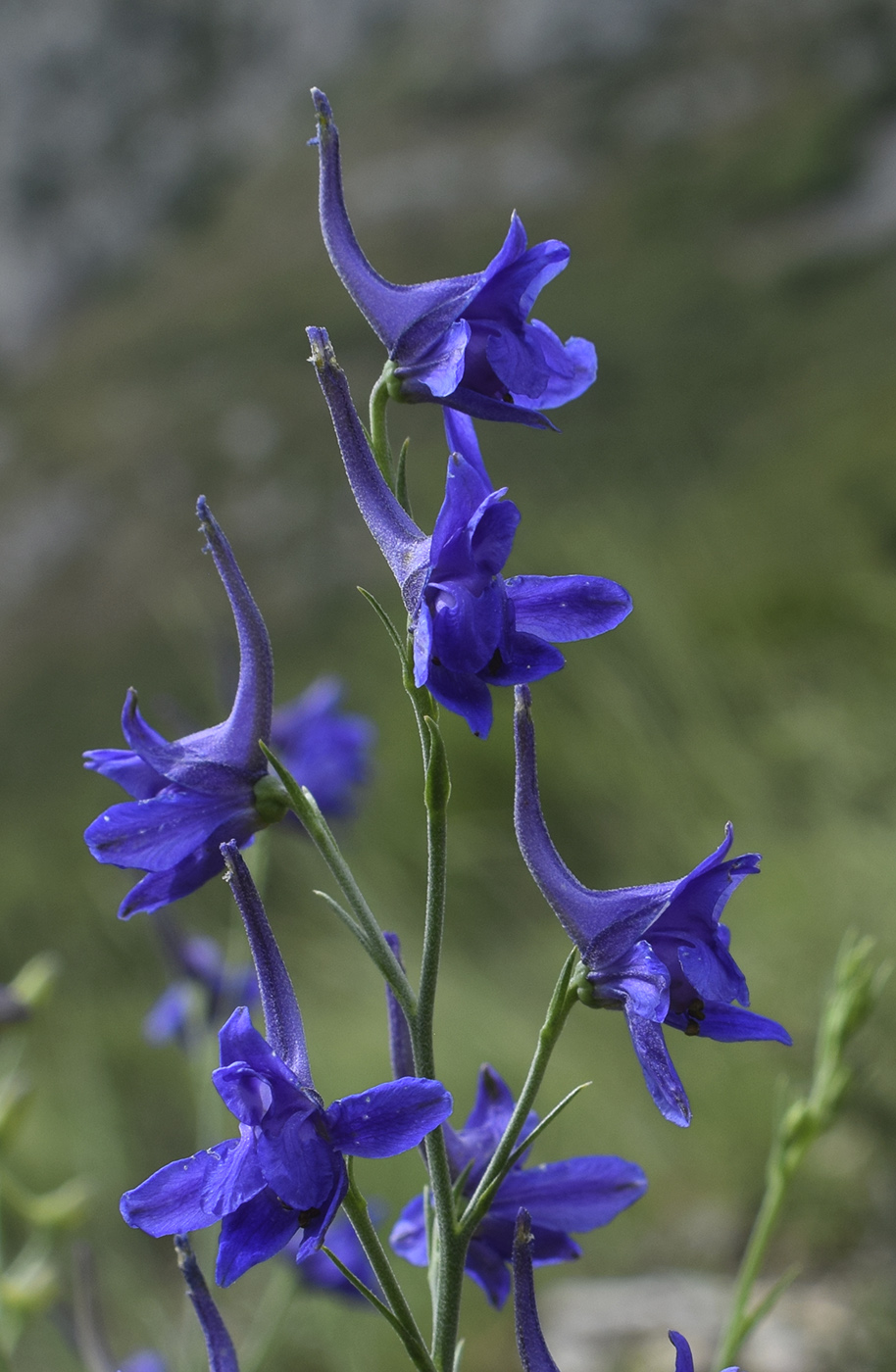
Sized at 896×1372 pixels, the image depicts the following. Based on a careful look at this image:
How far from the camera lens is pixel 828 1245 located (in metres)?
1.82

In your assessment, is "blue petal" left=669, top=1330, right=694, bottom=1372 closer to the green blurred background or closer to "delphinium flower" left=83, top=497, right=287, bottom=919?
"delphinium flower" left=83, top=497, right=287, bottom=919

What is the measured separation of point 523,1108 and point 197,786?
0.19 m

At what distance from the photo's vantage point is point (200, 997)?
103 cm

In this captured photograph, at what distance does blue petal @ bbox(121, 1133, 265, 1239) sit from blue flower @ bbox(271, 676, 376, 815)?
0.78 metres

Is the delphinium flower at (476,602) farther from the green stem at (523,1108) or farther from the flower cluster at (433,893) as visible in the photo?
the green stem at (523,1108)

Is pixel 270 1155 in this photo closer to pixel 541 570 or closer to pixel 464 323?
pixel 464 323

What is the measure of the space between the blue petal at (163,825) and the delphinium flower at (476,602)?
13 centimetres

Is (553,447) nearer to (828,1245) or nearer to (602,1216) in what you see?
(828,1245)

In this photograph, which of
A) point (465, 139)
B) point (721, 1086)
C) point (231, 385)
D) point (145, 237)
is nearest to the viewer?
point (721, 1086)

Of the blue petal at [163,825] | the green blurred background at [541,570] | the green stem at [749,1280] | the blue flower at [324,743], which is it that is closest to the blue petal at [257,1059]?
the blue petal at [163,825]

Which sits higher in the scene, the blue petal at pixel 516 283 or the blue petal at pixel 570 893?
the blue petal at pixel 516 283

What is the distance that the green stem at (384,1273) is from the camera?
1.39ft

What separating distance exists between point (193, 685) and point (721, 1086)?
13.3ft

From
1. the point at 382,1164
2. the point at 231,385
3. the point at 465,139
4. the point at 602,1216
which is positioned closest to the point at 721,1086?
the point at 382,1164
